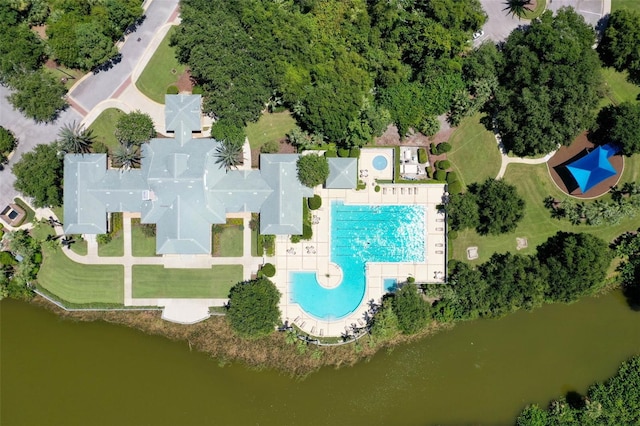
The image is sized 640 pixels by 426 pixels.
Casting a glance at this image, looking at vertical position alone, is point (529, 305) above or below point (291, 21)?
below

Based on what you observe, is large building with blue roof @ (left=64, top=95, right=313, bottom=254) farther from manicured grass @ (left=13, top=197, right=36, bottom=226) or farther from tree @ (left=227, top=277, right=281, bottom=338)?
tree @ (left=227, top=277, right=281, bottom=338)

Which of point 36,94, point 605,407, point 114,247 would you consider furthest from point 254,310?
point 605,407

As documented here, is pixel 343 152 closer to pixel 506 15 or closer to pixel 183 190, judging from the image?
pixel 183 190

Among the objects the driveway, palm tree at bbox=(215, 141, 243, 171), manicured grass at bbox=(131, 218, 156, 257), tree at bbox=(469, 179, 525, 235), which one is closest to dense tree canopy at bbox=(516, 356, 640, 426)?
tree at bbox=(469, 179, 525, 235)

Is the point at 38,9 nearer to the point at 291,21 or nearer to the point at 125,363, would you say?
the point at 291,21

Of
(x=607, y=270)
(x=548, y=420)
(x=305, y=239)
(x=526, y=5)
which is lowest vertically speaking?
(x=548, y=420)

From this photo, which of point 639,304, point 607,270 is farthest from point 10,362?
point 639,304
